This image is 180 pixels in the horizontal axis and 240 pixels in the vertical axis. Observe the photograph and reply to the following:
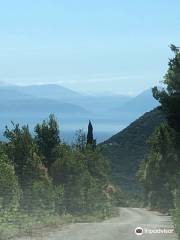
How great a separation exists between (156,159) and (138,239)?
117 feet

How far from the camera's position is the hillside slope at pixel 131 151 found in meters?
107

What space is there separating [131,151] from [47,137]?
66.6 m

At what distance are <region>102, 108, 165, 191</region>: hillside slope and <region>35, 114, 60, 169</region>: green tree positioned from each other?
190 feet

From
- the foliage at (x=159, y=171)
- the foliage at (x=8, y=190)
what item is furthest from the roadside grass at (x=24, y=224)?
the foliage at (x=159, y=171)

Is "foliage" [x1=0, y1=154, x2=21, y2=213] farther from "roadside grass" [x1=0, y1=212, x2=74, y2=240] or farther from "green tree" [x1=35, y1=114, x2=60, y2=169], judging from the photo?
"green tree" [x1=35, y1=114, x2=60, y2=169]

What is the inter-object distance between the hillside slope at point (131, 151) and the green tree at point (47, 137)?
5784 cm

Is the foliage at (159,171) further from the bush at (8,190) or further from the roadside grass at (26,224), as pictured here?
the roadside grass at (26,224)

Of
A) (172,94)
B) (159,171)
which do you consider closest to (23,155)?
(172,94)

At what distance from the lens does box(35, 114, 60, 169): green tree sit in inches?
1751

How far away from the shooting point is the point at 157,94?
96.9 feet

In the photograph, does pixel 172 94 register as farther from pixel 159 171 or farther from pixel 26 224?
pixel 159 171

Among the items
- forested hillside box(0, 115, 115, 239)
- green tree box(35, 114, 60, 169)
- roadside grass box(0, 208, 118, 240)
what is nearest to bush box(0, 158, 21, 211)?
forested hillside box(0, 115, 115, 239)

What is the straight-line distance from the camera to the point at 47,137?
45281mm

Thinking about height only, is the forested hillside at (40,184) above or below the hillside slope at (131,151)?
below
